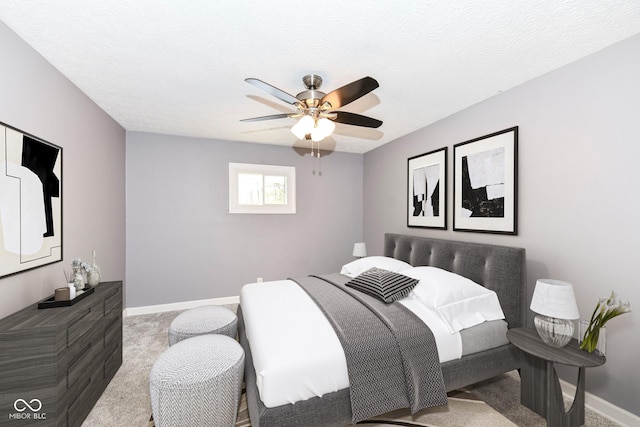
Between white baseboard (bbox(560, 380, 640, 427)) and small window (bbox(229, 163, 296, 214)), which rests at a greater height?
small window (bbox(229, 163, 296, 214))

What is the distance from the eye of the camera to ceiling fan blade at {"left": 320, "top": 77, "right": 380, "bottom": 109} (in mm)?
1819

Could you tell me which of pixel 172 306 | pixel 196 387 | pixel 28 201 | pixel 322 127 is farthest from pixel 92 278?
pixel 322 127

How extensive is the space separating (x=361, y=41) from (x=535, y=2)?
98 centimetres

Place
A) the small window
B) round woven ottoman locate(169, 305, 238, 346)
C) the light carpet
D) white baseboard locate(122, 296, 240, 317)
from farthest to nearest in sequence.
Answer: the small window
white baseboard locate(122, 296, 240, 317)
round woven ottoman locate(169, 305, 238, 346)
the light carpet

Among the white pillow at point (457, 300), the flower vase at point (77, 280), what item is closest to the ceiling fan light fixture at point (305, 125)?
the white pillow at point (457, 300)

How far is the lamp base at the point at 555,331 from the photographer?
175cm

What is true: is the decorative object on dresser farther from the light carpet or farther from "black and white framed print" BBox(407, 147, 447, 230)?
"black and white framed print" BBox(407, 147, 447, 230)

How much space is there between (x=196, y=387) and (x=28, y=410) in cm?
94

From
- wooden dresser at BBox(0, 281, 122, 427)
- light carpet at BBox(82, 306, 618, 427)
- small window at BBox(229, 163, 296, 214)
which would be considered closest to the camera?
wooden dresser at BBox(0, 281, 122, 427)

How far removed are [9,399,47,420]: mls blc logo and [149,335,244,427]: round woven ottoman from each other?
0.60 m

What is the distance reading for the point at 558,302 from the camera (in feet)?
5.64

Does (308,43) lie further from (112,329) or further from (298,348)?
(112,329)

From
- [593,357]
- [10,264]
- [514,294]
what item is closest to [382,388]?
[593,357]

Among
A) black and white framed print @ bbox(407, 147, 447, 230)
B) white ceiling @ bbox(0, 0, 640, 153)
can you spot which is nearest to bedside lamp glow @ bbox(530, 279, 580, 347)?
black and white framed print @ bbox(407, 147, 447, 230)
